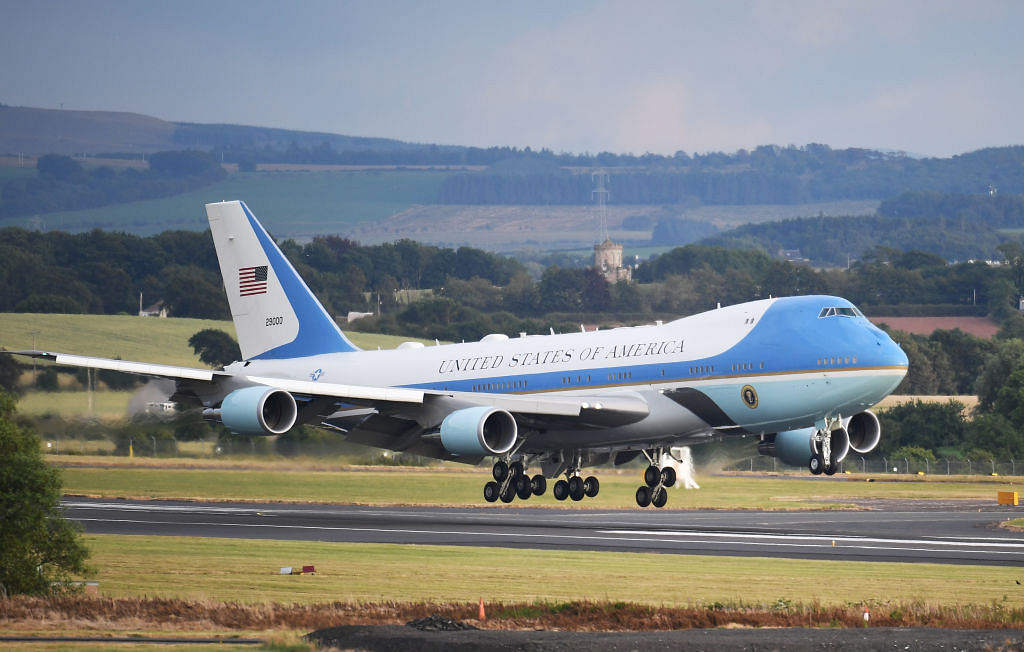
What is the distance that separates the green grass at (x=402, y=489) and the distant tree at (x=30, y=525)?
946 inches

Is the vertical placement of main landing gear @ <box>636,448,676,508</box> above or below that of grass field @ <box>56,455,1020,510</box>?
above

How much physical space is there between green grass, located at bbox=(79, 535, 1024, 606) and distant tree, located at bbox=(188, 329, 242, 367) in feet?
146

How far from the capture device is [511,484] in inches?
2283

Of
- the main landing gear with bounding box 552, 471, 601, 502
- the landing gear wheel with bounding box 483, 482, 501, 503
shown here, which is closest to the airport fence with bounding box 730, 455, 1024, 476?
the main landing gear with bounding box 552, 471, 601, 502

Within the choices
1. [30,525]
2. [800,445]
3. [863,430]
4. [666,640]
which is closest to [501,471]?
[800,445]

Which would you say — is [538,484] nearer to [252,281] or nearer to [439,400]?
[439,400]

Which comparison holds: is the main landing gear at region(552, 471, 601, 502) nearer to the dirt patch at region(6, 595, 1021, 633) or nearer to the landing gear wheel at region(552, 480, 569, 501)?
the landing gear wheel at region(552, 480, 569, 501)

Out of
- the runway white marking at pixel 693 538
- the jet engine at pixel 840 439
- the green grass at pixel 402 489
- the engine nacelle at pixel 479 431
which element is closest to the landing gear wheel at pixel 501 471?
the engine nacelle at pixel 479 431

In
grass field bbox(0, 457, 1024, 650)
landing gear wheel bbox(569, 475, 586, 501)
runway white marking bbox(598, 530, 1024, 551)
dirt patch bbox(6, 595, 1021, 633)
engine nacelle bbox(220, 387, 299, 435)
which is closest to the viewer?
dirt patch bbox(6, 595, 1021, 633)

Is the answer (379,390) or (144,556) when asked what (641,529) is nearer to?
(379,390)

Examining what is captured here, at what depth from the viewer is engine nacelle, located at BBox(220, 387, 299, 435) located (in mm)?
54125

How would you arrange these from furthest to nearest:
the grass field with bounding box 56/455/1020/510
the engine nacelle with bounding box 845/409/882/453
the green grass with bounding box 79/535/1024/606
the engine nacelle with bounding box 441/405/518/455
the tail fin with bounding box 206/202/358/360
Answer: the grass field with bounding box 56/455/1020/510, the tail fin with bounding box 206/202/358/360, the engine nacelle with bounding box 845/409/882/453, the engine nacelle with bounding box 441/405/518/455, the green grass with bounding box 79/535/1024/606

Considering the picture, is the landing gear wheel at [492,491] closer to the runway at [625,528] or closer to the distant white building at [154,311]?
the runway at [625,528]

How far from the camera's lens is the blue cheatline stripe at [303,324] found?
6669 centimetres
